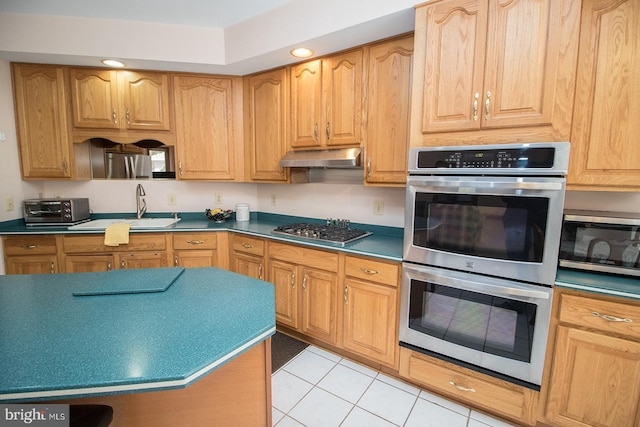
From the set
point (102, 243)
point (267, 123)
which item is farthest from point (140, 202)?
point (267, 123)

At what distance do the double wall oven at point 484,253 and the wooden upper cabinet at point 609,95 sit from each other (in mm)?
202

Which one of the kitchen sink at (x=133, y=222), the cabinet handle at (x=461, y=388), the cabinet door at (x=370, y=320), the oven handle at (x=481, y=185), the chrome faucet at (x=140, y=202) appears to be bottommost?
the cabinet handle at (x=461, y=388)

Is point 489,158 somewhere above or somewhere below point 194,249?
above

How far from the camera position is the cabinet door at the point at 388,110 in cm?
201

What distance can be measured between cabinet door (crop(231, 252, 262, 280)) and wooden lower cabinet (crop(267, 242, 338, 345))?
13cm

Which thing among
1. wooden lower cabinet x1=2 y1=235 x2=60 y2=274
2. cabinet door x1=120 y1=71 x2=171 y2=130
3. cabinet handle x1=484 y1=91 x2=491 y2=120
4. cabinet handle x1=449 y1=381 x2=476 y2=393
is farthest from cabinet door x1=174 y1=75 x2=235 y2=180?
cabinet handle x1=449 y1=381 x2=476 y2=393

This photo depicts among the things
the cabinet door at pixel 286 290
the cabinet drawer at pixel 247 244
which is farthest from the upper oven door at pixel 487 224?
the cabinet drawer at pixel 247 244

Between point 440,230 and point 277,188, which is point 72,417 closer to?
point 440,230

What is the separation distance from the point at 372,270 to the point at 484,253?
69cm

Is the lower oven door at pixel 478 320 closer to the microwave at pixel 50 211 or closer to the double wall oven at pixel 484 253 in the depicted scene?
the double wall oven at pixel 484 253

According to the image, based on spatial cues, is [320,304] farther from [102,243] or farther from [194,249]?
[102,243]

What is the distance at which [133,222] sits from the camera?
9.73 ft

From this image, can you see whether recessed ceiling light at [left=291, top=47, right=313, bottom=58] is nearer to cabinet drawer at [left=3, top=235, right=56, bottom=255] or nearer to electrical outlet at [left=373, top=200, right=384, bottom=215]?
electrical outlet at [left=373, top=200, right=384, bottom=215]

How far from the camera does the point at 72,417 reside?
85cm
